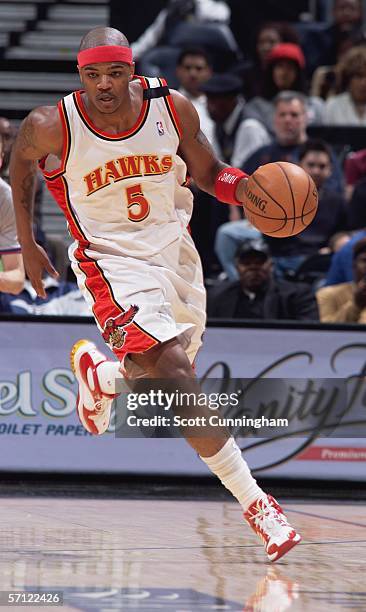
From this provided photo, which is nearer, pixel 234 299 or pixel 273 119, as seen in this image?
pixel 234 299

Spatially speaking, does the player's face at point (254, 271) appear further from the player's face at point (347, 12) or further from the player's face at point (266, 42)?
the player's face at point (347, 12)

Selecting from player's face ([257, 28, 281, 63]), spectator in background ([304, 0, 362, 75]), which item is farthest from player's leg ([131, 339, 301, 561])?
spectator in background ([304, 0, 362, 75])

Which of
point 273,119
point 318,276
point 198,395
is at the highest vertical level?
point 273,119

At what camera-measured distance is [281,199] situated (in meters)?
5.43

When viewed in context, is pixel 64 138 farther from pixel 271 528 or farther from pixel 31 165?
pixel 271 528

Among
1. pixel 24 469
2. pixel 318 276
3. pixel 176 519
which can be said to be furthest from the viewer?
pixel 318 276

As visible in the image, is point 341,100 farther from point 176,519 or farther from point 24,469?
point 176,519

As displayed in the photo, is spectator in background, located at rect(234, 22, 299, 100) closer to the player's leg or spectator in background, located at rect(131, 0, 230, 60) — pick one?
spectator in background, located at rect(131, 0, 230, 60)

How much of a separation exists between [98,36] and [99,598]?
250 centimetres

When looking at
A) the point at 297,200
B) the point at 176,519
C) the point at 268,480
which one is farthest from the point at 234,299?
the point at 297,200

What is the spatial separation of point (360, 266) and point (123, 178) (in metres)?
3.59

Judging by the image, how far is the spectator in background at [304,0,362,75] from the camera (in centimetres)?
1361

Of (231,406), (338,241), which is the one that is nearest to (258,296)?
(231,406)

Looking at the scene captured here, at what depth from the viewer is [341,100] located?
1184 centimetres
